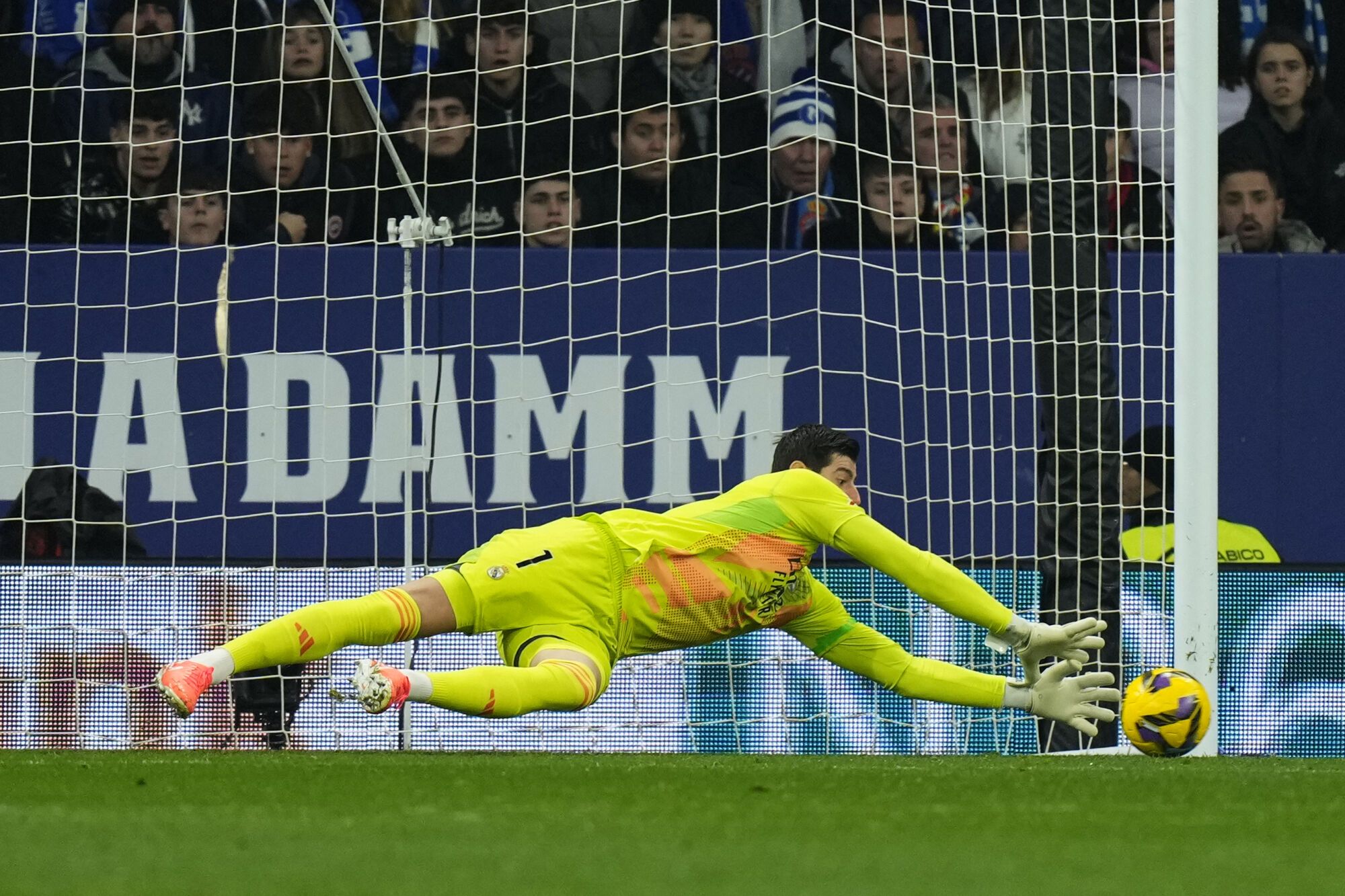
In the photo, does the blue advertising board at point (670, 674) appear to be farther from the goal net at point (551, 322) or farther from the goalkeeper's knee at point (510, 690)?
the goalkeeper's knee at point (510, 690)

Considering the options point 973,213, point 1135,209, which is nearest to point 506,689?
point 973,213

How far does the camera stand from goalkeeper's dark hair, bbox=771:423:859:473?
5520 mm

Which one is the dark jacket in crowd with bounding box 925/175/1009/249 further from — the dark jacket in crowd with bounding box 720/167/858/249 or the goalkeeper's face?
the goalkeeper's face

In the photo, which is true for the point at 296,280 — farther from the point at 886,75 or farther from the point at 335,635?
the point at 335,635

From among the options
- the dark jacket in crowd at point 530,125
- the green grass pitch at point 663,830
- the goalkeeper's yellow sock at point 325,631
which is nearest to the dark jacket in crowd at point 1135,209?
the dark jacket in crowd at point 530,125

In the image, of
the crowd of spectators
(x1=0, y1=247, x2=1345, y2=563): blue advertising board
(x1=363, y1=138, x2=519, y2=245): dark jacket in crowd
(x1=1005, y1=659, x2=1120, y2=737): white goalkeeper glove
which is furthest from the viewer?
(x1=363, y1=138, x2=519, y2=245): dark jacket in crowd

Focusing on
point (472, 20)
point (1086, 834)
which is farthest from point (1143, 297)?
point (1086, 834)

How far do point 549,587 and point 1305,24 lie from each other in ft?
18.3

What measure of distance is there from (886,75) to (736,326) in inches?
51.9

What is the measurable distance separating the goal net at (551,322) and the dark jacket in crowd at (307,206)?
0.08 feet

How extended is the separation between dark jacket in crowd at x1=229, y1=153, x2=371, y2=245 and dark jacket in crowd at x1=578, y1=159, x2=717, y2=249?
978 millimetres

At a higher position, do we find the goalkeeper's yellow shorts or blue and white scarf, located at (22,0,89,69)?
blue and white scarf, located at (22,0,89,69)

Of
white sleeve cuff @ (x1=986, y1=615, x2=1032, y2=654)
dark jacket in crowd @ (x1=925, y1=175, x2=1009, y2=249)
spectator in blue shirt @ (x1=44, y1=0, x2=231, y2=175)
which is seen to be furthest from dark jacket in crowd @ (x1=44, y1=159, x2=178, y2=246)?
white sleeve cuff @ (x1=986, y1=615, x2=1032, y2=654)

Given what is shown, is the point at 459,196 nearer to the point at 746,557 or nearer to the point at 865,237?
the point at 865,237
